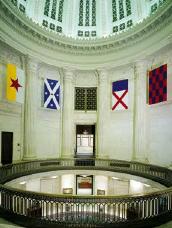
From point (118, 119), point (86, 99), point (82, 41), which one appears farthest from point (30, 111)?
point (82, 41)

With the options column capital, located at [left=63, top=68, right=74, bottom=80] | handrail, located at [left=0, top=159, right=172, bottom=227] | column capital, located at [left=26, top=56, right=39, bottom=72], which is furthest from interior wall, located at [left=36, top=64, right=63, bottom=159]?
handrail, located at [left=0, top=159, right=172, bottom=227]

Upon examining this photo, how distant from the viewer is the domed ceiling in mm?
16281

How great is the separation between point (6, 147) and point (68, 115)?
539 centimetres

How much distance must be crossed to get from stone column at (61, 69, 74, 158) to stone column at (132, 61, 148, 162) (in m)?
4.89

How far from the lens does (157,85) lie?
13.1 m

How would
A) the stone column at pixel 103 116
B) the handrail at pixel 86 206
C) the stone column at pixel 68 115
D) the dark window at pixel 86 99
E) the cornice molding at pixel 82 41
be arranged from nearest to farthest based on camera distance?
the handrail at pixel 86 206 → the cornice molding at pixel 82 41 → the stone column at pixel 103 116 → the stone column at pixel 68 115 → the dark window at pixel 86 99

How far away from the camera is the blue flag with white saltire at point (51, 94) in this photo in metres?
15.1


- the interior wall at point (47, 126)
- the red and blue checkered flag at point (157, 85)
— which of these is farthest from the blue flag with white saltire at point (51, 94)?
the red and blue checkered flag at point (157, 85)

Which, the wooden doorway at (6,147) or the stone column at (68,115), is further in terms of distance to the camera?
the stone column at (68,115)

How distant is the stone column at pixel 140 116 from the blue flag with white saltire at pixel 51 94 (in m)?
5.59

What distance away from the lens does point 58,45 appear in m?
16.1

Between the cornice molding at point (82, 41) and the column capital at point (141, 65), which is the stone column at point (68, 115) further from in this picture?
the column capital at point (141, 65)

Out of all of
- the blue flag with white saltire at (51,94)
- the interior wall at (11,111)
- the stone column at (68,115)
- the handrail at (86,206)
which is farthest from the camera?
the stone column at (68,115)

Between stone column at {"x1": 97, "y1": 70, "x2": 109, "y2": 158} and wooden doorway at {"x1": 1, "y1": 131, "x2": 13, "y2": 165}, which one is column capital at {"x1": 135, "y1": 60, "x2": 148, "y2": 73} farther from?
wooden doorway at {"x1": 1, "y1": 131, "x2": 13, "y2": 165}
